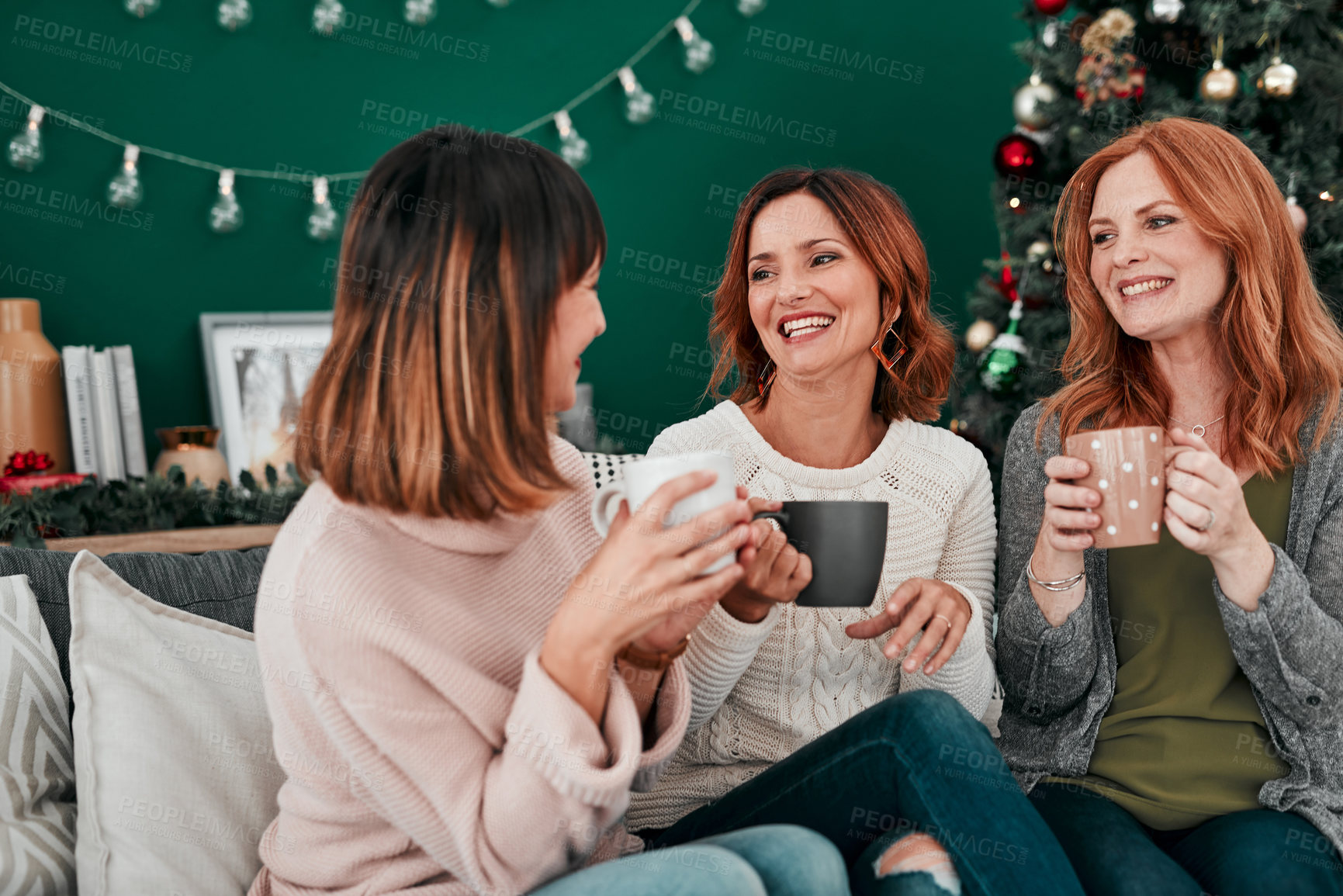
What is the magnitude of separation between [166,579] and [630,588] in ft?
2.63

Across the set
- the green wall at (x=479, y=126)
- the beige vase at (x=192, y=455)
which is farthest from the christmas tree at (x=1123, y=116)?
the beige vase at (x=192, y=455)

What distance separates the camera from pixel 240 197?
2.65 m

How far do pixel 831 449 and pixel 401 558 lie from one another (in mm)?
769

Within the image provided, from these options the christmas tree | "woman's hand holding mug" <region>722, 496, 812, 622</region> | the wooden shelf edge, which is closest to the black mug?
"woman's hand holding mug" <region>722, 496, 812, 622</region>

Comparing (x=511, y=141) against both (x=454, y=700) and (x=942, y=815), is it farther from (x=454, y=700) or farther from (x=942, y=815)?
(x=942, y=815)

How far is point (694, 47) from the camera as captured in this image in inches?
119

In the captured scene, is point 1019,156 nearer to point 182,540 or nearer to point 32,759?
point 182,540

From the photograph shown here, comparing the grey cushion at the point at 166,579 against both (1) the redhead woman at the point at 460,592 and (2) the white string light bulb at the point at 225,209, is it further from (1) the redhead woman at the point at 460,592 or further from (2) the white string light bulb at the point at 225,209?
(2) the white string light bulb at the point at 225,209

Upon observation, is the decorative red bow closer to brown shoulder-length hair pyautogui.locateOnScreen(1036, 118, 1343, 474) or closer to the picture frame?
the picture frame

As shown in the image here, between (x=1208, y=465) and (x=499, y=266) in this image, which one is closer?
(x=499, y=266)

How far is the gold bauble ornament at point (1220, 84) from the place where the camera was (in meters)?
2.19

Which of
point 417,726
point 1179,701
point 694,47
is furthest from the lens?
point 694,47

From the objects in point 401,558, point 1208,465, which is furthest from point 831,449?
point 401,558

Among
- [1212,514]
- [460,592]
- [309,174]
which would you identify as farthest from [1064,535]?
[309,174]
